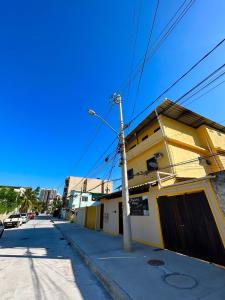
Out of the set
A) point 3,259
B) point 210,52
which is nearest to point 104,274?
point 3,259

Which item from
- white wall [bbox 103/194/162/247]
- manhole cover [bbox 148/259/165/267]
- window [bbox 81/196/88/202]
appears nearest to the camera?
manhole cover [bbox 148/259/165/267]

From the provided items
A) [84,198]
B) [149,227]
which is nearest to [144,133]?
[149,227]

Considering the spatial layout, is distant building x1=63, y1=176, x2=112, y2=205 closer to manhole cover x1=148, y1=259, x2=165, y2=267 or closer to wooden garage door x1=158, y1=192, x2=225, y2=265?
wooden garage door x1=158, y1=192, x2=225, y2=265

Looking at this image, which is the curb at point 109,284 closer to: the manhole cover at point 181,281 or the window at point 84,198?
the manhole cover at point 181,281

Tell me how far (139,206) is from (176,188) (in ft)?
12.3

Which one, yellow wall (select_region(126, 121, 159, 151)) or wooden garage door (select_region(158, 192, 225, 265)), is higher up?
yellow wall (select_region(126, 121, 159, 151))

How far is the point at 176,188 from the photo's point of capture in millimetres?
7887

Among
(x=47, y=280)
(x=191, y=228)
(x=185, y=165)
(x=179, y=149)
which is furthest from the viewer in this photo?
(x=179, y=149)

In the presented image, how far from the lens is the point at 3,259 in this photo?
23.5 feet

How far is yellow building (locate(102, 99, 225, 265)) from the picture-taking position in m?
6.27

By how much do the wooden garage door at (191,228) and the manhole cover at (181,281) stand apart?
1.93m

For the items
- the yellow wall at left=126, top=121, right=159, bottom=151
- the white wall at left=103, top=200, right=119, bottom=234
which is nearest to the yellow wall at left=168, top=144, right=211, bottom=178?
the yellow wall at left=126, top=121, right=159, bottom=151

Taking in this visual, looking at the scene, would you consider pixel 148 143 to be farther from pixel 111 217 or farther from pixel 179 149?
pixel 111 217

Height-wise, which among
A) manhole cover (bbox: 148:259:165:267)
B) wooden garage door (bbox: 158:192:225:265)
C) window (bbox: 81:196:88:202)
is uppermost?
window (bbox: 81:196:88:202)
